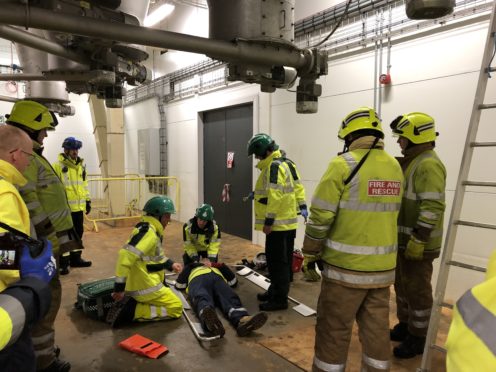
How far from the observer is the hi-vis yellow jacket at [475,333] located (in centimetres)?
54

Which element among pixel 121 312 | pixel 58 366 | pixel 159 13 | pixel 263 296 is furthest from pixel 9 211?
pixel 159 13

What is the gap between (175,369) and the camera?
2.72 meters

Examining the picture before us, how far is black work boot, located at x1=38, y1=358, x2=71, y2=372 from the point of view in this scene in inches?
101

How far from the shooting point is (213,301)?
11.7ft

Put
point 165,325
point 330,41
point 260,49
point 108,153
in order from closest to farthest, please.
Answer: point 260,49, point 165,325, point 330,41, point 108,153

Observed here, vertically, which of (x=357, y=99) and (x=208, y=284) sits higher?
(x=357, y=99)

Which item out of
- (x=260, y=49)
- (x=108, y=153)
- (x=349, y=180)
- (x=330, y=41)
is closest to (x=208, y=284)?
(x=349, y=180)

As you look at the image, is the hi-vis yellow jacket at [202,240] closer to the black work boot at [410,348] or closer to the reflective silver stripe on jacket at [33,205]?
the reflective silver stripe on jacket at [33,205]

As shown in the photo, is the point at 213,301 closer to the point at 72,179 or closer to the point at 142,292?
the point at 142,292

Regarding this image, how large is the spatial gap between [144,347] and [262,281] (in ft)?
6.09

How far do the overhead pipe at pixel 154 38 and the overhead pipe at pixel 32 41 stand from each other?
0.54 meters

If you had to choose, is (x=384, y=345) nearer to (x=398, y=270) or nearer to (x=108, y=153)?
(x=398, y=270)

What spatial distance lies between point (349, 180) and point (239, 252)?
405 centimetres

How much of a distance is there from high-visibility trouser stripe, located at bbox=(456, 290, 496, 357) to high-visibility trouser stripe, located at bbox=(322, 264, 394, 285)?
157 centimetres
